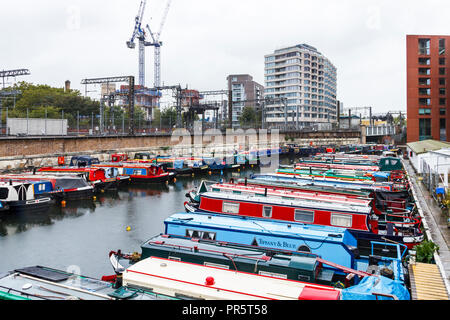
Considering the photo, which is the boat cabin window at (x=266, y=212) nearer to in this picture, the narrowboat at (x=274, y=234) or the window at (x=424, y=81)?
the narrowboat at (x=274, y=234)

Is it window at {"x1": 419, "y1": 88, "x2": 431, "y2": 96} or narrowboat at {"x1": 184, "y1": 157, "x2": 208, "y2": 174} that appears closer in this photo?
narrowboat at {"x1": 184, "y1": 157, "x2": 208, "y2": 174}

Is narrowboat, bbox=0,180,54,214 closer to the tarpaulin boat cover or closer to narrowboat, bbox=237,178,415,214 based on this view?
narrowboat, bbox=237,178,415,214

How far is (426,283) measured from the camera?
29.9 feet

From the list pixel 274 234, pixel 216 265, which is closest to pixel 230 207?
pixel 274 234

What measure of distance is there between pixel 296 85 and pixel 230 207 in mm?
102887

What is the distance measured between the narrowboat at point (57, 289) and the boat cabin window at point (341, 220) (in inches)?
358

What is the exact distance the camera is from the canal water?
1642cm

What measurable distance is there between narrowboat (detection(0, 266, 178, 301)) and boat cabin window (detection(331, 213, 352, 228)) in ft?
29.8

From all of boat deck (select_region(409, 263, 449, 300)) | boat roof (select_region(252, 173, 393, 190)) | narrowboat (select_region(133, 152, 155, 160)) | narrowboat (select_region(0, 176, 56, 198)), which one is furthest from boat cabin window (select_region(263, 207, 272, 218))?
narrowboat (select_region(133, 152, 155, 160))

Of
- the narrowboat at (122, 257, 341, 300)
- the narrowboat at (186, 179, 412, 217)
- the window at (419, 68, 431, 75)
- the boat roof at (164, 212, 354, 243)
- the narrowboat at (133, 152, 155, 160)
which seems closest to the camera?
the narrowboat at (122, 257, 341, 300)

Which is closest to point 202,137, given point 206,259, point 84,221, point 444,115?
point 444,115

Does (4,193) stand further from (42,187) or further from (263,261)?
(263,261)

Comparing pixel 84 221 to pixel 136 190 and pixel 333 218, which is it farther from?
pixel 333 218

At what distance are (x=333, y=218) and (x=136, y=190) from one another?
2329cm
